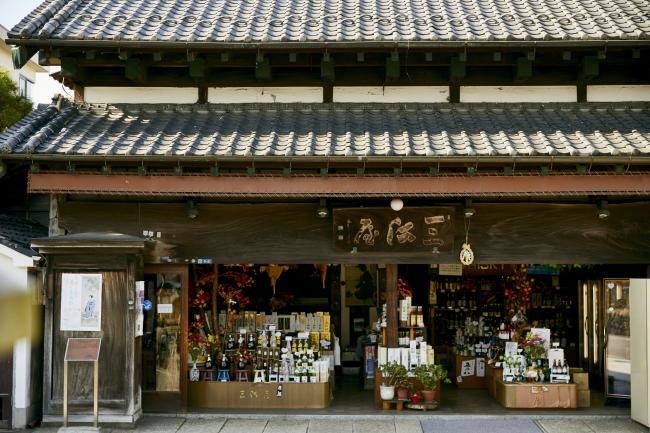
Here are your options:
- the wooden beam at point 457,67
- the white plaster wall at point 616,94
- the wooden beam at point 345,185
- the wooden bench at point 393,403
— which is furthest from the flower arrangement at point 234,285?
the white plaster wall at point 616,94

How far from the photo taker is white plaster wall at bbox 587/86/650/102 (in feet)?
34.2

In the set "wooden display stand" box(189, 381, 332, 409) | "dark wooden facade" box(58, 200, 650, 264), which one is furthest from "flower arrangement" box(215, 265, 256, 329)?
"dark wooden facade" box(58, 200, 650, 264)

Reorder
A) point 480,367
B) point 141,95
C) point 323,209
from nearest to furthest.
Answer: point 323,209 < point 141,95 < point 480,367

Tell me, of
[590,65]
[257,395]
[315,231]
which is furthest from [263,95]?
[590,65]

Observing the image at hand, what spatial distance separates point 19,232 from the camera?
398 inches

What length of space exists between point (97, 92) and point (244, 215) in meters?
3.13

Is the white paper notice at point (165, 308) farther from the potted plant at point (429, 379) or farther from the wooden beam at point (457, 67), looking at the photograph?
the wooden beam at point (457, 67)

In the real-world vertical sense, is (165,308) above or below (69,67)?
below

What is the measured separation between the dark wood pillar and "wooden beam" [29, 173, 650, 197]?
5.01 feet

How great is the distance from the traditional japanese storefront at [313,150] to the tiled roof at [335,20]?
2.3 inches

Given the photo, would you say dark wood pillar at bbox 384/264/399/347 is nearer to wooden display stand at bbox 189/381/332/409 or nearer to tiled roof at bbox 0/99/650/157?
wooden display stand at bbox 189/381/332/409

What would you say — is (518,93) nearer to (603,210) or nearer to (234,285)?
(603,210)

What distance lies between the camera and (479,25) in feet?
33.9

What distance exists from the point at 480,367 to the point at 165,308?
6.25 meters
